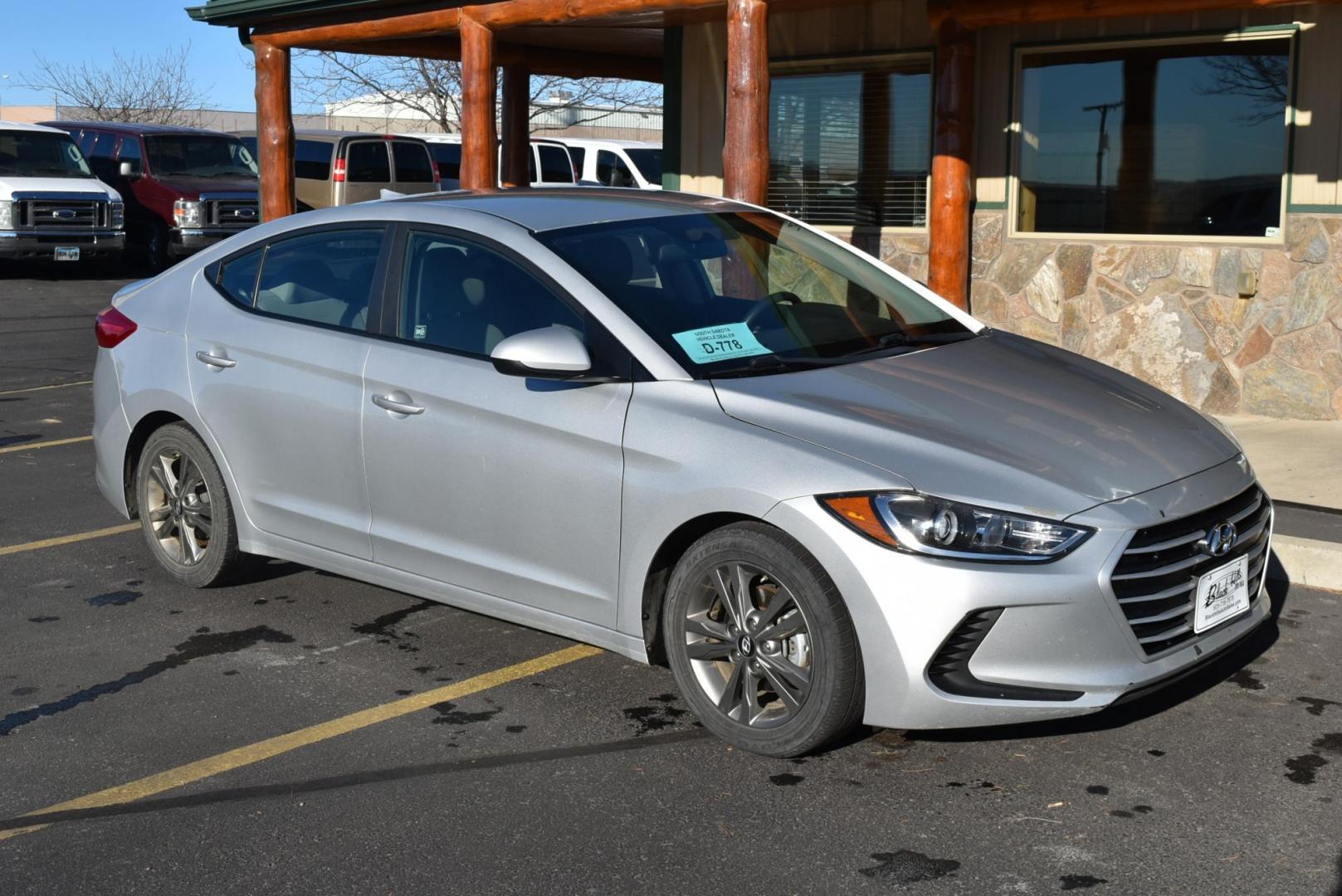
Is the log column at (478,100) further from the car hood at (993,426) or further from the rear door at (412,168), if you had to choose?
the rear door at (412,168)

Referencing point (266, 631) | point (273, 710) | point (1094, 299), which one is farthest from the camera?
point (1094, 299)

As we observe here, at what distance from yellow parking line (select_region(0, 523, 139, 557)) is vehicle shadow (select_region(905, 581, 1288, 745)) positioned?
436cm

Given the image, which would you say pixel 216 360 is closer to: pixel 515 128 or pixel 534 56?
pixel 534 56

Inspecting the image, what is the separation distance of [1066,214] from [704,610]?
7.18 metres

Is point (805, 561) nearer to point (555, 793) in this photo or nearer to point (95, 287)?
point (555, 793)

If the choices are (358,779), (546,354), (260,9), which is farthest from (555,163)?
(358,779)

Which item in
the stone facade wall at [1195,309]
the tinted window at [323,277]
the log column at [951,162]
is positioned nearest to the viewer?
the tinted window at [323,277]

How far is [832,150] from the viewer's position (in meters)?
12.4

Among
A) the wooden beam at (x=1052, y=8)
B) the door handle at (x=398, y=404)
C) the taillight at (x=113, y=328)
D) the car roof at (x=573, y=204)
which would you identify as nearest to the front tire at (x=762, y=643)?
the door handle at (x=398, y=404)

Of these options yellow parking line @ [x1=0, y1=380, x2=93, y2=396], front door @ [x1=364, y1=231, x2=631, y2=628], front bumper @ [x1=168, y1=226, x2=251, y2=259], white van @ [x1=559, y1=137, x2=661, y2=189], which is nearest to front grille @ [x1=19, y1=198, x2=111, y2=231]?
front bumper @ [x1=168, y1=226, x2=251, y2=259]

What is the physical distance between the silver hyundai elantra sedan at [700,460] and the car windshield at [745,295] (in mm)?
14

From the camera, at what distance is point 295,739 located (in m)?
4.76

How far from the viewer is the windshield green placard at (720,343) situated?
4922 mm

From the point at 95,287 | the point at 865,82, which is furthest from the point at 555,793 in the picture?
the point at 95,287
